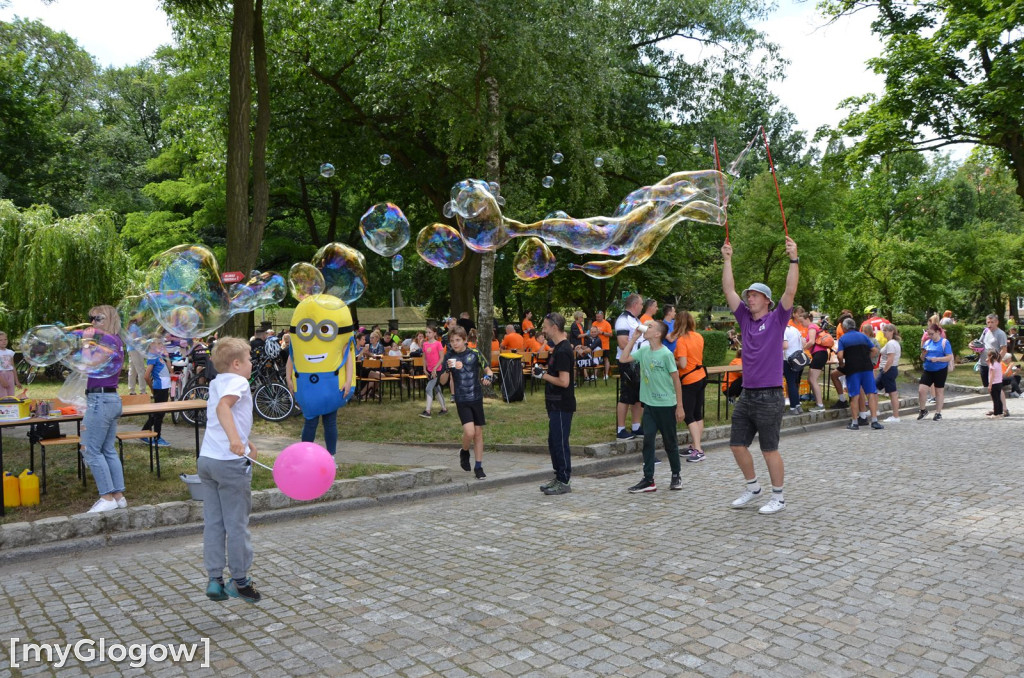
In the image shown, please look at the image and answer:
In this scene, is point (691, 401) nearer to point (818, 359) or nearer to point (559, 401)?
point (559, 401)

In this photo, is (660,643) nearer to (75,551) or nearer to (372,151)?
(75,551)

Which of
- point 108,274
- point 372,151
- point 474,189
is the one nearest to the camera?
point 474,189

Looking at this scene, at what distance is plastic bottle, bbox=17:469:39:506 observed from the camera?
7.70m

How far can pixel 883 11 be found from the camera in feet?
87.0

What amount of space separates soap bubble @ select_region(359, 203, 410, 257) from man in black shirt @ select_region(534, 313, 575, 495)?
9.96 ft

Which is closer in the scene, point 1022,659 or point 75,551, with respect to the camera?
point 1022,659

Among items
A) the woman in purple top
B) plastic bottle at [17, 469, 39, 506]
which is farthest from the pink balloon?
plastic bottle at [17, 469, 39, 506]

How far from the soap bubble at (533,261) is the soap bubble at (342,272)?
8.08 ft

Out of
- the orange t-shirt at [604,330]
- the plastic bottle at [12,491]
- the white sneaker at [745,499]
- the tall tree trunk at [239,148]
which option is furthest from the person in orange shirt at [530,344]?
the plastic bottle at [12,491]

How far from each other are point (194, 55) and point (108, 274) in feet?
25.6

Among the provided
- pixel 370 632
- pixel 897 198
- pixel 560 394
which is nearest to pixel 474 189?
pixel 560 394

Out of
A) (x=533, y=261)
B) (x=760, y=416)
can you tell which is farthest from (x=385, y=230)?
(x=760, y=416)

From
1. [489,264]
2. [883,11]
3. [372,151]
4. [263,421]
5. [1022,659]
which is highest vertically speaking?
[883,11]

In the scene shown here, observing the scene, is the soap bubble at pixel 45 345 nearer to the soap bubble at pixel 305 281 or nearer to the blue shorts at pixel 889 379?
the soap bubble at pixel 305 281
